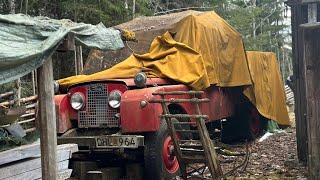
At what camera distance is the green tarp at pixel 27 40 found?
4574mm

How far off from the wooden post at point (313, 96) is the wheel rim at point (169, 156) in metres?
2.22

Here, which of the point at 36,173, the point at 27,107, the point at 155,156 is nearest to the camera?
the point at 36,173

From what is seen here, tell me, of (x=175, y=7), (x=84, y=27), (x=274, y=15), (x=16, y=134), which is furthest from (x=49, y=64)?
(x=274, y=15)

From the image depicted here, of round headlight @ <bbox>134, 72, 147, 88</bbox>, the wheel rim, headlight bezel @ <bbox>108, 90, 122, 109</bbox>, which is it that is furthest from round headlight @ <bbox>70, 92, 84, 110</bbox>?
the wheel rim

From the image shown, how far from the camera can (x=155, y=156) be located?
769 centimetres

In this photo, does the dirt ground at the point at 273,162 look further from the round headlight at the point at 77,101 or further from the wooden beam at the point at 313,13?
the round headlight at the point at 77,101

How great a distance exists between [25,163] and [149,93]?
8.89 ft

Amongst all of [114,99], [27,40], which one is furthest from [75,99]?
[27,40]

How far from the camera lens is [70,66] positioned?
1709 cm

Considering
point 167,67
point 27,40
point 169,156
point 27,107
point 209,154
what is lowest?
point 169,156

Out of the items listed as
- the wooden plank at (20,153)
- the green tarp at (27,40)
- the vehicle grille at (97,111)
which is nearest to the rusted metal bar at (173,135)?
the vehicle grille at (97,111)

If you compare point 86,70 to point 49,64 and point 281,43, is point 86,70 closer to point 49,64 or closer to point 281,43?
point 49,64

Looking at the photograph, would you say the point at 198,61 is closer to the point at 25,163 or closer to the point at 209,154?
the point at 209,154

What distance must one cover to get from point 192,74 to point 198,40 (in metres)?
1.04
